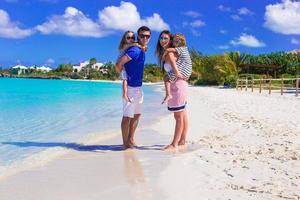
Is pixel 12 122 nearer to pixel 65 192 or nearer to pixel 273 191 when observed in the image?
pixel 65 192

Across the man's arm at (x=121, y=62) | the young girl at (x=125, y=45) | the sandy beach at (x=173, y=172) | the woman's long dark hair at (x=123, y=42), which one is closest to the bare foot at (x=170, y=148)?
the sandy beach at (x=173, y=172)

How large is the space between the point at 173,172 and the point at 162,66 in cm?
198

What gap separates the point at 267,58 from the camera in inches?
2083

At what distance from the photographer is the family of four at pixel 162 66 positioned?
19.2 feet

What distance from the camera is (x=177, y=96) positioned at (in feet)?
19.8

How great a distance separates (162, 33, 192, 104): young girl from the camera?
5.90 m

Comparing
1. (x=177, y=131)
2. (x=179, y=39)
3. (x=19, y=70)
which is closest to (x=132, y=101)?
(x=177, y=131)

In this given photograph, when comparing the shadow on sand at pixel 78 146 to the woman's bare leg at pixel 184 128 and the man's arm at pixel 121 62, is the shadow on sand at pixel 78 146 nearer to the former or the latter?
the woman's bare leg at pixel 184 128

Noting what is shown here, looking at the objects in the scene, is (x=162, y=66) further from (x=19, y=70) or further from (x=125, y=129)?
(x=19, y=70)

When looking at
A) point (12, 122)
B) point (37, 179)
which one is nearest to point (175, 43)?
point (37, 179)

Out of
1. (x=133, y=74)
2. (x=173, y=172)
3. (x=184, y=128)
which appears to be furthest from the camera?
(x=184, y=128)

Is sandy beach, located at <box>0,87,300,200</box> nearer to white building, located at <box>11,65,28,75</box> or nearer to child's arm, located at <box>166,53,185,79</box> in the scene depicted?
child's arm, located at <box>166,53,185,79</box>

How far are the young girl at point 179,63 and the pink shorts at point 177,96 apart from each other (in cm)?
7

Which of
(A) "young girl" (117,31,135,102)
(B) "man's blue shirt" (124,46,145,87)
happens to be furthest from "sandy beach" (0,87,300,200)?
Result: (B) "man's blue shirt" (124,46,145,87)
